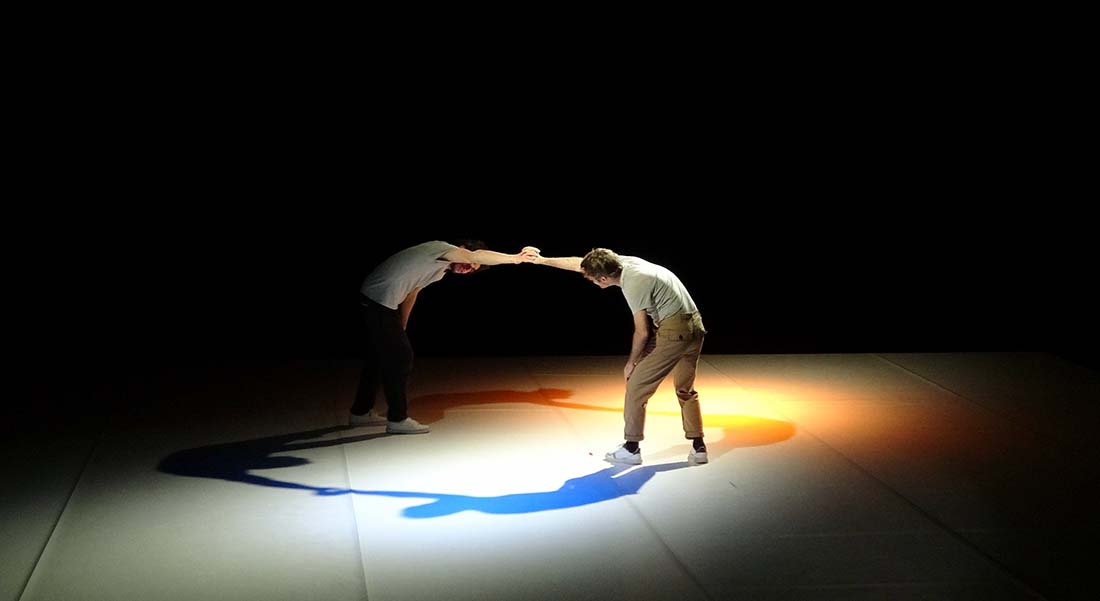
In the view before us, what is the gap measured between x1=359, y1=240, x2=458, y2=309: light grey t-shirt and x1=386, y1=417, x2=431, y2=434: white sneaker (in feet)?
2.55

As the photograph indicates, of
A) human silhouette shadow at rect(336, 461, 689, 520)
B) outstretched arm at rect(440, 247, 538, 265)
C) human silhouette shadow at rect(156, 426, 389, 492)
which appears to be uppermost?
outstretched arm at rect(440, 247, 538, 265)

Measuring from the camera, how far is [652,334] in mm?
8023

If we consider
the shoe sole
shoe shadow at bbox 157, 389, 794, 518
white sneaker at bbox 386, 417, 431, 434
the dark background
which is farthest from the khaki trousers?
the dark background

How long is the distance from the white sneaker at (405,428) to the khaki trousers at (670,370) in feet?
4.87

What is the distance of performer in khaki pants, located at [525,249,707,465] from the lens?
7.78m

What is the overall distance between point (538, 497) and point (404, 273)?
1.93 m

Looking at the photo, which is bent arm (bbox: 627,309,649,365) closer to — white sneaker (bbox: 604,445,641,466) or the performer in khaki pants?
the performer in khaki pants

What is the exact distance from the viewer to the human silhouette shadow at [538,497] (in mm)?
7066

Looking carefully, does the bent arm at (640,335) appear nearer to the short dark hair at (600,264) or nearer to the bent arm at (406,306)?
the short dark hair at (600,264)

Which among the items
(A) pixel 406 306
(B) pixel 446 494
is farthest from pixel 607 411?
(B) pixel 446 494

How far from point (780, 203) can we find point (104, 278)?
719cm

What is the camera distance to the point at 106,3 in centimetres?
1214

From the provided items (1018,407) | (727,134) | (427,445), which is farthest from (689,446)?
(727,134)

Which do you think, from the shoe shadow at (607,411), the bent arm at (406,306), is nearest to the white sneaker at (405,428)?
the shoe shadow at (607,411)
